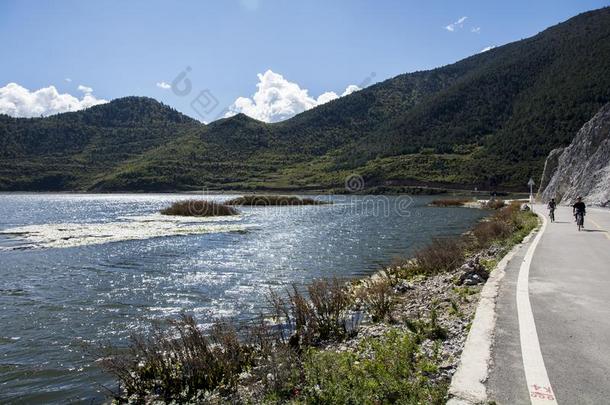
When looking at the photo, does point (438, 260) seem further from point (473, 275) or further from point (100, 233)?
point (100, 233)

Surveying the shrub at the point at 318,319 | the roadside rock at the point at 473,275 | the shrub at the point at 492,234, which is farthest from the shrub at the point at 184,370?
the shrub at the point at 492,234

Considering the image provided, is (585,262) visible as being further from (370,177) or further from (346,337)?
(370,177)

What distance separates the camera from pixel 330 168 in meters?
195

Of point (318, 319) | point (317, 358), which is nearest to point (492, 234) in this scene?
point (318, 319)

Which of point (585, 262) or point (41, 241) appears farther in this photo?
point (41, 241)

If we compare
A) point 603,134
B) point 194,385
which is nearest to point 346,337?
point 194,385

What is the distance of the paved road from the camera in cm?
608

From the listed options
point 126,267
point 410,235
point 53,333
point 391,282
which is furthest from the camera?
point 410,235

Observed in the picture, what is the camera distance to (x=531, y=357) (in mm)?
7141

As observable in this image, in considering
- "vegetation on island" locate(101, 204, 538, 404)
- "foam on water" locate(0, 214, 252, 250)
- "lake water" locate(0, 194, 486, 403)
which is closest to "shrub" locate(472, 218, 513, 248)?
"lake water" locate(0, 194, 486, 403)

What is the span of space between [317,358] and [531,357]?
359 centimetres

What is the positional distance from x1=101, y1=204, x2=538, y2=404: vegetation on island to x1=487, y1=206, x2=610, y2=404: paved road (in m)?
0.85

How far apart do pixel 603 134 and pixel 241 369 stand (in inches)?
2612

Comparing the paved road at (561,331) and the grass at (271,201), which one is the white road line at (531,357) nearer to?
the paved road at (561,331)
